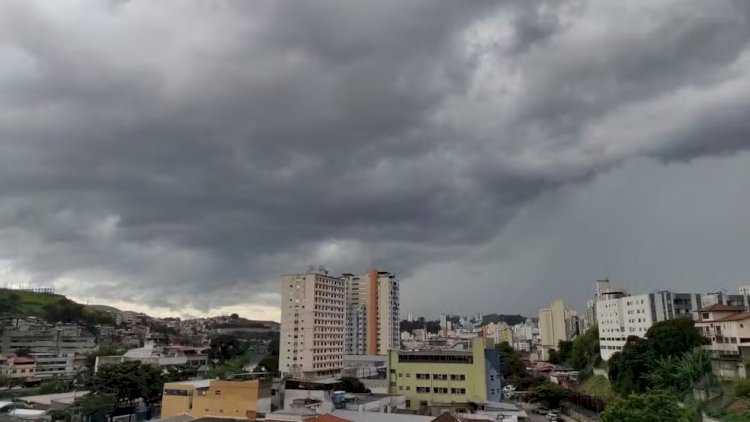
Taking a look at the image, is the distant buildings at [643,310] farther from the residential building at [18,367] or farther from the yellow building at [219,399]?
the residential building at [18,367]

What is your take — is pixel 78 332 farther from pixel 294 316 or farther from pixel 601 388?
pixel 601 388

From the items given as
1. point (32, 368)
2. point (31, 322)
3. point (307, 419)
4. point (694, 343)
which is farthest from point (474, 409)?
point (31, 322)

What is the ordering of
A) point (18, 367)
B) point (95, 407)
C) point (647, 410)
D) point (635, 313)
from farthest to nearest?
point (18, 367)
point (635, 313)
point (95, 407)
point (647, 410)

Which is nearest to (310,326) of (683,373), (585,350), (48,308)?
(585,350)

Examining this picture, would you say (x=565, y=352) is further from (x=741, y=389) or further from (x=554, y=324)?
(x=741, y=389)

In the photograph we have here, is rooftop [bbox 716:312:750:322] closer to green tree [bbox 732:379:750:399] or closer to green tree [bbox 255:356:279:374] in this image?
green tree [bbox 732:379:750:399]

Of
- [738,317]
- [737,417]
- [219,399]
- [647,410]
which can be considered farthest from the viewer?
[738,317]
